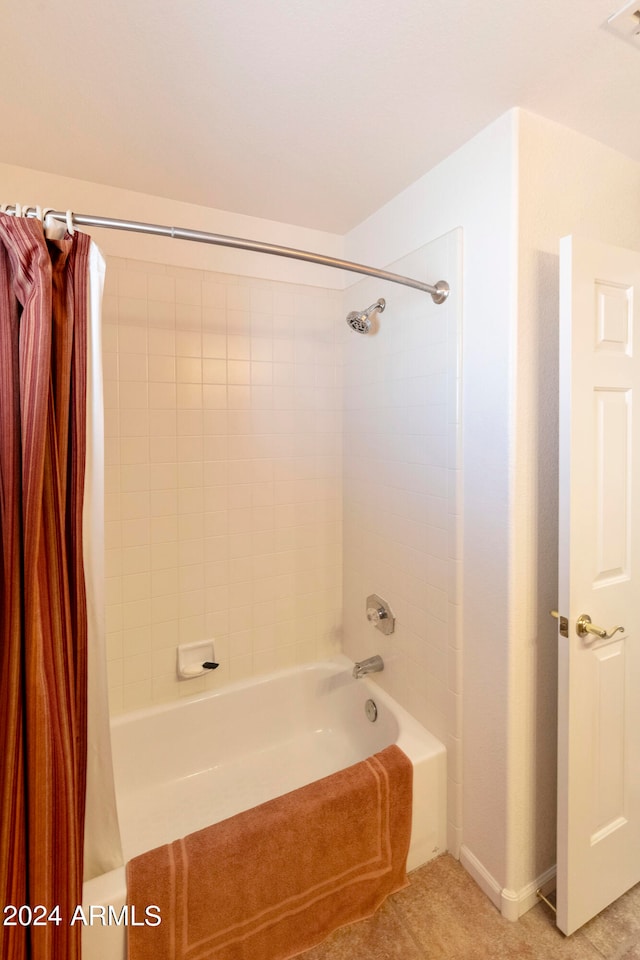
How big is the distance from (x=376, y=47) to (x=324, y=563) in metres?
1.86

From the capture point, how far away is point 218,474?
1981 mm

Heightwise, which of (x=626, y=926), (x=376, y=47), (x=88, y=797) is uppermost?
(x=376, y=47)

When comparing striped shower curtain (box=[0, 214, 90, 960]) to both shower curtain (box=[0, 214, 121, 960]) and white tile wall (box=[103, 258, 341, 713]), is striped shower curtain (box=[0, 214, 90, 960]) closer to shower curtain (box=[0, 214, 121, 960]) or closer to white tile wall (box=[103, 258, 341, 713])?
shower curtain (box=[0, 214, 121, 960])

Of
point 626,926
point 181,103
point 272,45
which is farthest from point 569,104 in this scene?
point 626,926

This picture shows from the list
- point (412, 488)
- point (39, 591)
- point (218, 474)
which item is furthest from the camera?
point (218, 474)

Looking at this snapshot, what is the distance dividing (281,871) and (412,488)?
127 centimetres

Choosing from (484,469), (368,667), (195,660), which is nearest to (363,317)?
(484,469)

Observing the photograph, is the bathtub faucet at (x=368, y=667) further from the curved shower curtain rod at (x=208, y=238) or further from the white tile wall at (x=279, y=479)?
the curved shower curtain rod at (x=208, y=238)

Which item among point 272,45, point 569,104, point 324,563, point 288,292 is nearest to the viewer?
point 272,45

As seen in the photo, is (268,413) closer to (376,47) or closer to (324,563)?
Result: (324,563)

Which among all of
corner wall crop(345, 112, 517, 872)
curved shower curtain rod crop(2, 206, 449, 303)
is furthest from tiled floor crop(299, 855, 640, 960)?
curved shower curtain rod crop(2, 206, 449, 303)

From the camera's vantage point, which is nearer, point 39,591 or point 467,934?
point 39,591

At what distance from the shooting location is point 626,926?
136 cm

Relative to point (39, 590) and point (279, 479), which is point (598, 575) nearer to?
point (279, 479)
